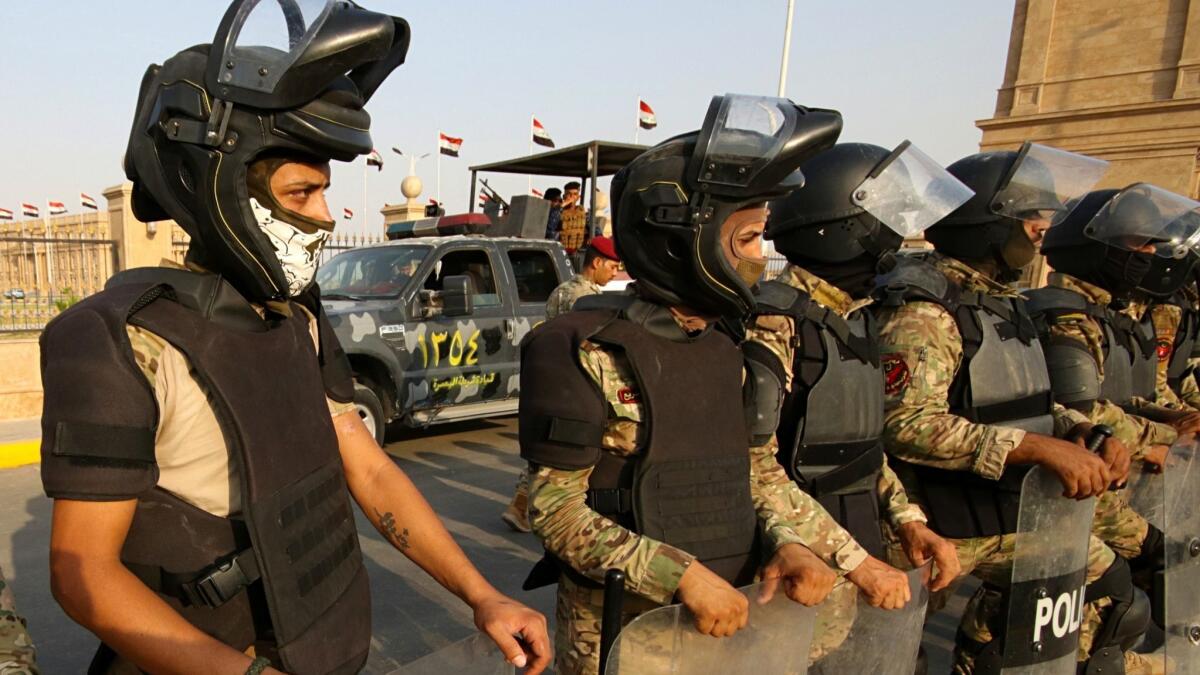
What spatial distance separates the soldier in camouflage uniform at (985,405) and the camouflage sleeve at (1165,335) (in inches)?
A: 62.8

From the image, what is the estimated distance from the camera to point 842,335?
2402 millimetres

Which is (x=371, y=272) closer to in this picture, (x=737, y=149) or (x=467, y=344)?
(x=467, y=344)


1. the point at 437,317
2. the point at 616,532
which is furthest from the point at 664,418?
the point at 437,317

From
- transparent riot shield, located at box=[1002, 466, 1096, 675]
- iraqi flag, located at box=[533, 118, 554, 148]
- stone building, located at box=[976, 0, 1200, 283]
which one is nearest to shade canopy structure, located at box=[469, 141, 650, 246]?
iraqi flag, located at box=[533, 118, 554, 148]

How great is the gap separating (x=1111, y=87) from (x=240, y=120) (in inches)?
1251

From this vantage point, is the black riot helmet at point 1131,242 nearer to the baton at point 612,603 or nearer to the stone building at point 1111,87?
the baton at point 612,603

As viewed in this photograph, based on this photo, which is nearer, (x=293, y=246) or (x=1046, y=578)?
(x=293, y=246)

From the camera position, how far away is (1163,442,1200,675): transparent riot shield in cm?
281

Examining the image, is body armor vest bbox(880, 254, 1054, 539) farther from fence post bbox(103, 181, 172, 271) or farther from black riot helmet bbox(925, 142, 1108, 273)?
fence post bbox(103, 181, 172, 271)

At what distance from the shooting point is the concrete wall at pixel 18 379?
7801 mm

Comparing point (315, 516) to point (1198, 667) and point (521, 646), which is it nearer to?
point (521, 646)

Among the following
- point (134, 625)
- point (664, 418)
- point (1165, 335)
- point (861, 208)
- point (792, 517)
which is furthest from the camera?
point (1165, 335)

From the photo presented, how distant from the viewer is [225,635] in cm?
130

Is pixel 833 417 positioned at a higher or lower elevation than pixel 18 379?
higher
